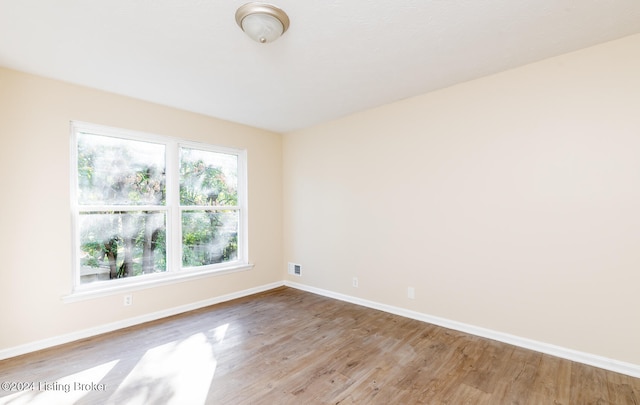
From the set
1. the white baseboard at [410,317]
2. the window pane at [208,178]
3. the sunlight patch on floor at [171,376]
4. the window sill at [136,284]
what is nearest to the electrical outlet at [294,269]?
the white baseboard at [410,317]

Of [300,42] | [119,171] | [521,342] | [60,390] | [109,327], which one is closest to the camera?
[60,390]

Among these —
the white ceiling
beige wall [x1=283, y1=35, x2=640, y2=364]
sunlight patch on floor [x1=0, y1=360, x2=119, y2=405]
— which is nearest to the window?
the white ceiling

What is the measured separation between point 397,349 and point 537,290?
1344 millimetres

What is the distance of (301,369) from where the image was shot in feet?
7.30

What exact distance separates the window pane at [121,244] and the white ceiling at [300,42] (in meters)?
1.39

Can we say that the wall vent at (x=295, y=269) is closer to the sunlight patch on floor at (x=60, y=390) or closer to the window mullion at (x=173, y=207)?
the window mullion at (x=173, y=207)

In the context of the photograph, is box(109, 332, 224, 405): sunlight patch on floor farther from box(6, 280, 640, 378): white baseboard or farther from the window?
the window

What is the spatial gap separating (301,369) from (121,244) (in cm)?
241

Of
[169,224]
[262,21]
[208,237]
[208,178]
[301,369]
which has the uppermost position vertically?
[262,21]

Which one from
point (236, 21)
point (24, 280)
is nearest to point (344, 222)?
point (236, 21)

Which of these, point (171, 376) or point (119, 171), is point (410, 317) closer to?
point (171, 376)

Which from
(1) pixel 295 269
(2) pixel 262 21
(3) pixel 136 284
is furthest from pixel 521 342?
(3) pixel 136 284

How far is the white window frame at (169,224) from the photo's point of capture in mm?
2801

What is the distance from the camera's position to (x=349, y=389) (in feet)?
6.49
